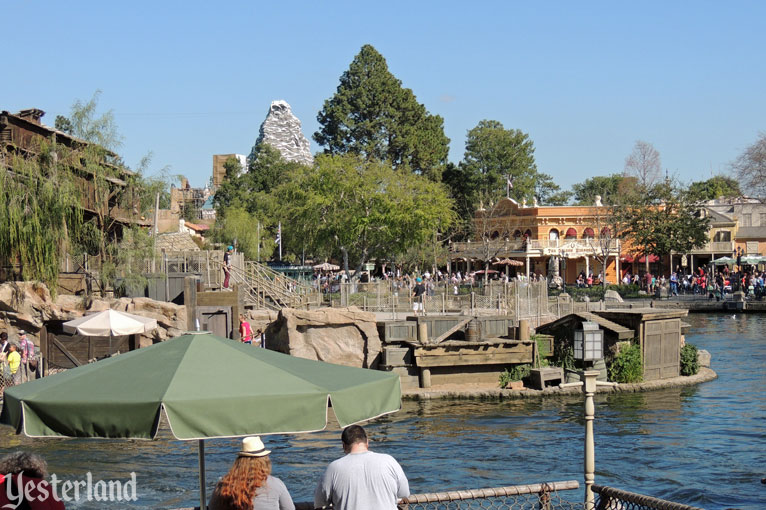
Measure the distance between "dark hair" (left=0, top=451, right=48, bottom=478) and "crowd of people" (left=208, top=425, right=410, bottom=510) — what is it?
1.13 meters

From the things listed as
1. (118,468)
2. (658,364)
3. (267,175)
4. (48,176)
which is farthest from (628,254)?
(118,468)

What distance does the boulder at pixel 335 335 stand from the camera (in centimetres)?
2658

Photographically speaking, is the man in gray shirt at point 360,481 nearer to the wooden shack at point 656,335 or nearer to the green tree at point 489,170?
the wooden shack at point 656,335

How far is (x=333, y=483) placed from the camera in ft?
20.4

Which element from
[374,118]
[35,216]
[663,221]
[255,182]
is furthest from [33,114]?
[255,182]

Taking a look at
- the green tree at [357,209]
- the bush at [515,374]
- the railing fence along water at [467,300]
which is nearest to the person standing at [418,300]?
the railing fence along water at [467,300]

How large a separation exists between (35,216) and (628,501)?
22949 millimetres

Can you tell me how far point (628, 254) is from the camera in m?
75.8

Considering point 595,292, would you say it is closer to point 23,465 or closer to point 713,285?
point 713,285

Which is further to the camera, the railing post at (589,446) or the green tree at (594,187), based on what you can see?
the green tree at (594,187)

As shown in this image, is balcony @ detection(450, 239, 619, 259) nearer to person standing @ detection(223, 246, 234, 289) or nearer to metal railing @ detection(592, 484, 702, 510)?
person standing @ detection(223, 246, 234, 289)

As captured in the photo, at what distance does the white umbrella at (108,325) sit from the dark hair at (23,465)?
15.0 m

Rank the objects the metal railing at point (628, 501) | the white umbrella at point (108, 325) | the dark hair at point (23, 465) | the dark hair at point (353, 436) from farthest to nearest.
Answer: the white umbrella at point (108, 325)
the metal railing at point (628, 501)
the dark hair at point (353, 436)
the dark hair at point (23, 465)

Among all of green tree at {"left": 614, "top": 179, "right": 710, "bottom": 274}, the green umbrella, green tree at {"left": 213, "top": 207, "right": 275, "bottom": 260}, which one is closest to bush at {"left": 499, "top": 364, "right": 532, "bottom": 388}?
the green umbrella
